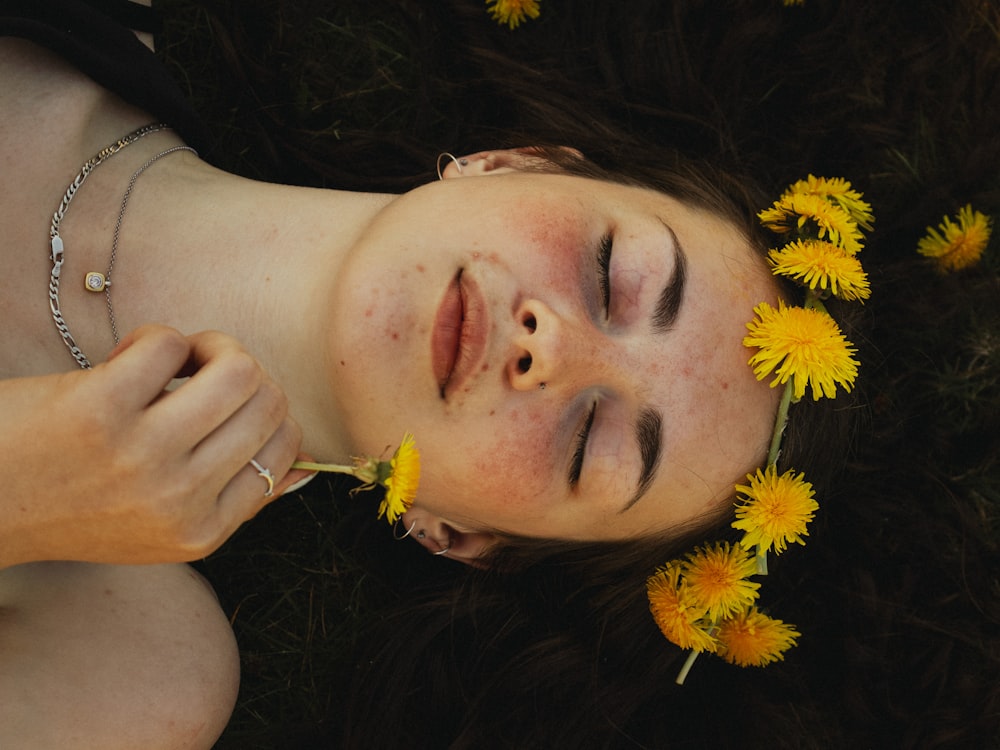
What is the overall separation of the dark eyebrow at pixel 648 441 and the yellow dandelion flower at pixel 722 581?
351 millimetres

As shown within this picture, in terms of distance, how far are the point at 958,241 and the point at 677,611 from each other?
60.3 inches

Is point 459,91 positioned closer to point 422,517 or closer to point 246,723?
point 422,517

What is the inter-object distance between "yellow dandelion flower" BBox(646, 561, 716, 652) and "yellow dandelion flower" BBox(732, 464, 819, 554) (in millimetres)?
220

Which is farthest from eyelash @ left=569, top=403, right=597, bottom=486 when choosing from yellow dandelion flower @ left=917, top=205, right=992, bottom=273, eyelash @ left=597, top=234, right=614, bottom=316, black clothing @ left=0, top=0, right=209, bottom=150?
yellow dandelion flower @ left=917, top=205, right=992, bottom=273

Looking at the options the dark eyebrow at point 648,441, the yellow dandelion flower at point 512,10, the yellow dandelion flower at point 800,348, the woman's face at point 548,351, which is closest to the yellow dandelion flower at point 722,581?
the woman's face at point 548,351

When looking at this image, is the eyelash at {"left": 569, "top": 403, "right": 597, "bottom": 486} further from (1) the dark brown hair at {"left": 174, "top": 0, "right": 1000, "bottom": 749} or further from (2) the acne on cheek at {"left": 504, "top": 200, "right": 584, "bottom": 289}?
(1) the dark brown hair at {"left": 174, "top": 0, "right": 1000, "bottom": 749}

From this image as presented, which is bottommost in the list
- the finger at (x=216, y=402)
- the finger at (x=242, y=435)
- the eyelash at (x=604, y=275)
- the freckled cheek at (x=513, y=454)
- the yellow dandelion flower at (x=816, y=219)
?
the freckled cheek at (x=513, y=454)

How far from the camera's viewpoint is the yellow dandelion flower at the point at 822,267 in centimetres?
206

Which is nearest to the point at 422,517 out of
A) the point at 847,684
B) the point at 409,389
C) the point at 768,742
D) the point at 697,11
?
the point at 409,389

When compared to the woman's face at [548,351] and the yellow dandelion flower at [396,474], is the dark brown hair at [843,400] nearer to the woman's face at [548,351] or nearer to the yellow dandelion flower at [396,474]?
→ the woman's face at [548,351]

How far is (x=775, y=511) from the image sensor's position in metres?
2.11

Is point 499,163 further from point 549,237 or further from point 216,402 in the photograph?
point 216,402

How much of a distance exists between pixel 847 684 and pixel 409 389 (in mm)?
1728

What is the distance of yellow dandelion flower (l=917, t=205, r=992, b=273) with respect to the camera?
9.27 ft
